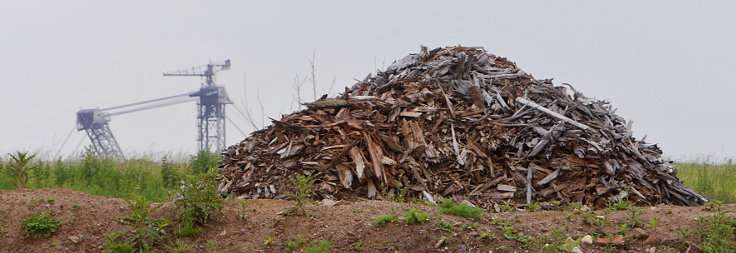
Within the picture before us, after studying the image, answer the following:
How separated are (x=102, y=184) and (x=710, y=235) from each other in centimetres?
838

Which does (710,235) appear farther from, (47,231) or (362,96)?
(47,231)

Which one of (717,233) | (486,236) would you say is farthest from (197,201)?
(717,233)

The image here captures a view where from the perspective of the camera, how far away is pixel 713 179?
37.0ft

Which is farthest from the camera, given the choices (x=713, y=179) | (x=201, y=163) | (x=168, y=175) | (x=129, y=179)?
(x=713, y=179)

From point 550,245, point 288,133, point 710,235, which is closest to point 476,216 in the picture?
point 550,245

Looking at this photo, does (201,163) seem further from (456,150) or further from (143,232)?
(143,232)

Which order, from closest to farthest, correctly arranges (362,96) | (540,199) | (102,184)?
(540,199) < (362,96) < (102,184)

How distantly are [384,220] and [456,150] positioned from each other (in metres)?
2.64

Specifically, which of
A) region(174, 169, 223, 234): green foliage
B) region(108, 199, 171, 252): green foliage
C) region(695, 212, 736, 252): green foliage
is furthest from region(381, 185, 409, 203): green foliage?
region(695, 212, 736, 252): green foliage

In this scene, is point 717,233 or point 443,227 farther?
point 717,233

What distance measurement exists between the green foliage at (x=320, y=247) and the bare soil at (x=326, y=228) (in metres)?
0.07

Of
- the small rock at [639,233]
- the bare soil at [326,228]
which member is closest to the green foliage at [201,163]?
the bare soil at [326,228]

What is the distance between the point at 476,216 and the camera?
5031mm

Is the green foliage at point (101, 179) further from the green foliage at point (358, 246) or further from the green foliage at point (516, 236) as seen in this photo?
the green foliage at point (516, 236)
